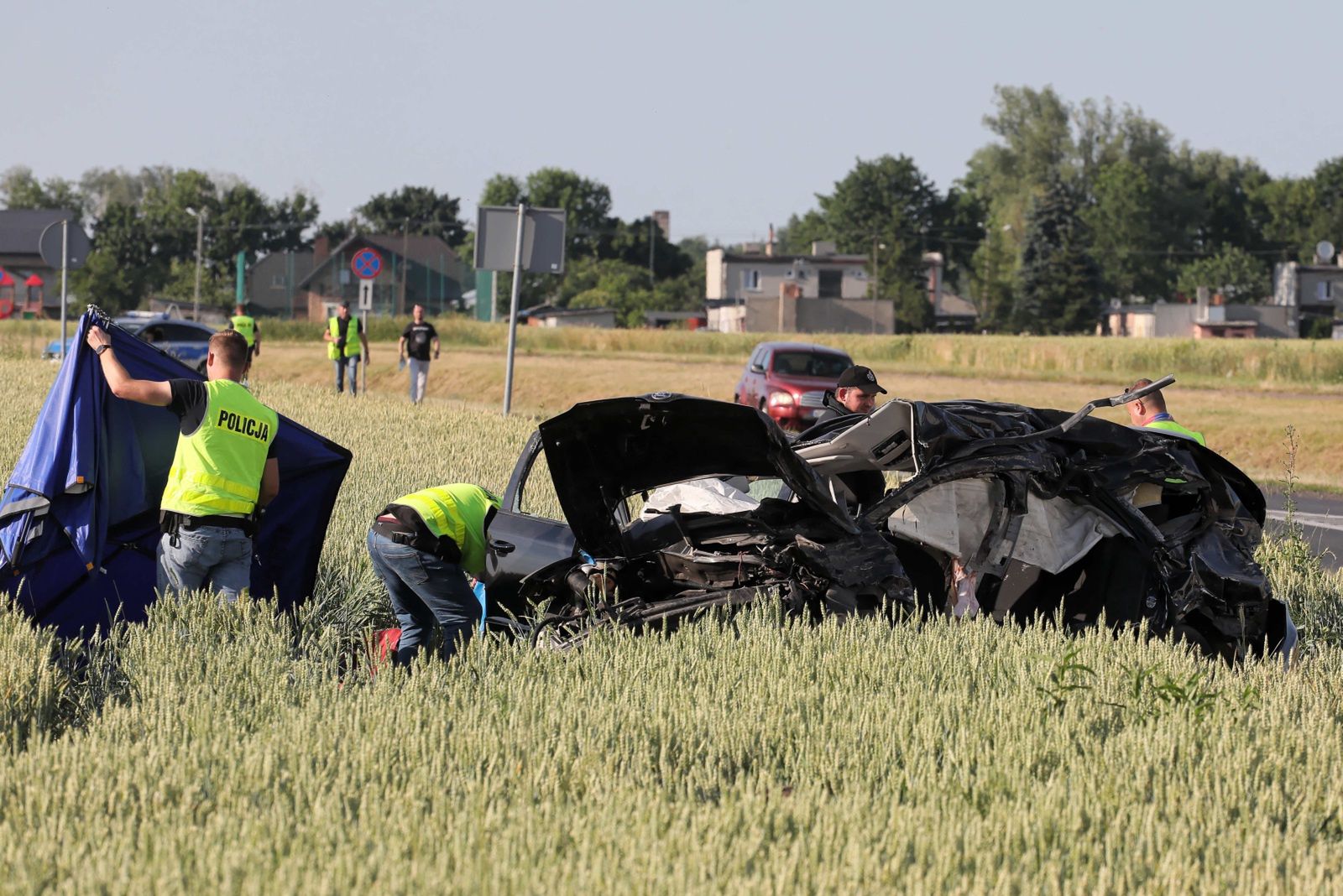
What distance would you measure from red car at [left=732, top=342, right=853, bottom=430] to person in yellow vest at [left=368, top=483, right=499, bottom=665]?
1627cm

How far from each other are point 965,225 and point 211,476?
394 feet

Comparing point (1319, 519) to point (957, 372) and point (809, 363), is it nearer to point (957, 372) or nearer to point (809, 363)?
point (809, 363)

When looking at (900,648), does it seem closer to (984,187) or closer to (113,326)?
(113,326)

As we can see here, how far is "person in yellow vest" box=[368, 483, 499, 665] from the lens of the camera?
23.6 ft

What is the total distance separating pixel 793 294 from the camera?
313 ft

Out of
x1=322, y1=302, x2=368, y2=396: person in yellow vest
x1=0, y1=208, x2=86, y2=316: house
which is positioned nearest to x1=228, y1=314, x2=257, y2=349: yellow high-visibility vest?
x1=322, y1=302, x2=368, y2=396: person in yellow vest

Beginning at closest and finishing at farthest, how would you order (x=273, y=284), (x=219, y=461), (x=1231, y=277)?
(x=219, y=461) → (x=1231, y=277) → (x=273, y=284)

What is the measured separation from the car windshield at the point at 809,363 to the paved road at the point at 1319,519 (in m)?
7.44

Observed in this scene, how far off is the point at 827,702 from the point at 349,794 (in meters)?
1.72

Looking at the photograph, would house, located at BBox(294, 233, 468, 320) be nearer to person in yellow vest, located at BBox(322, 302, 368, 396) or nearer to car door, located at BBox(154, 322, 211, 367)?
car door, located at BBox(154, 322, 211, 367)

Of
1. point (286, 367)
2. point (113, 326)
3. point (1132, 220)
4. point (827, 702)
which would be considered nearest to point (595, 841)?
point (827, 702)

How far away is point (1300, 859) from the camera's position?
3.97 m

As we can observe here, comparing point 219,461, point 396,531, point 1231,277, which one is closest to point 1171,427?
point 396,531

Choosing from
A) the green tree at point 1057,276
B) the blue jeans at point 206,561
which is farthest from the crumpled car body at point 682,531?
the green tree at point 1057,276
